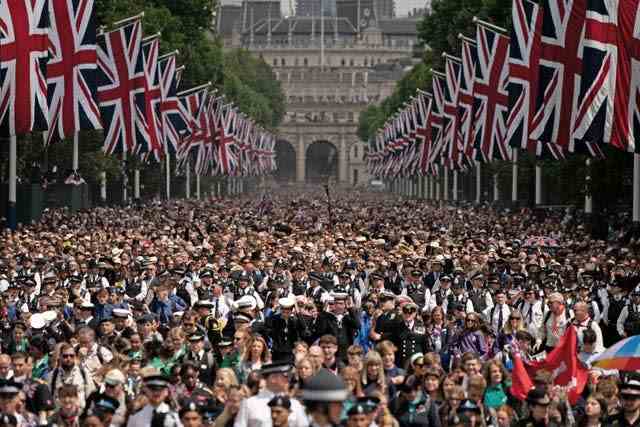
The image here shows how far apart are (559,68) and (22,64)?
10604 mm

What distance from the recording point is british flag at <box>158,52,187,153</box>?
197 ft

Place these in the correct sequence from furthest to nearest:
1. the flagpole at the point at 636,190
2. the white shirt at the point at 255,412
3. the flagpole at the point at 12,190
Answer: the flagpole at the point at 12,190, the flagpole at the point at 636,190, the white shirt at the point at 255,412

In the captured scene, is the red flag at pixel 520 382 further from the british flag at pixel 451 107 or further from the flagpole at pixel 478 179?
the flagpole at pixel 478 179

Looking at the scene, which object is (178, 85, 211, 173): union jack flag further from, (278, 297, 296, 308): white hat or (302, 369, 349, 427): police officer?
(302, 369, 349, 427): police officer

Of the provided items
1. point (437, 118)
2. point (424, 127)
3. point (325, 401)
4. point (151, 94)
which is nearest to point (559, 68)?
point (151, 94)

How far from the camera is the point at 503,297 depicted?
74.9 feet

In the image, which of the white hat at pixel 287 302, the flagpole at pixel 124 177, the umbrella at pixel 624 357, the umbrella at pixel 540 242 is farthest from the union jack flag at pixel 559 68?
the flagpole at pixel 124 177

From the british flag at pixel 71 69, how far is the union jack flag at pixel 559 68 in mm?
10272

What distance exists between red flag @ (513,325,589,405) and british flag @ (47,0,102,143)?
25.6 meters

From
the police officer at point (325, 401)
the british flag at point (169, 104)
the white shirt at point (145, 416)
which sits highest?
the british flag at point (169, 104)

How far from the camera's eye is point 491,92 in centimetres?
5244

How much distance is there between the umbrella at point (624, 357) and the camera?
1566cm

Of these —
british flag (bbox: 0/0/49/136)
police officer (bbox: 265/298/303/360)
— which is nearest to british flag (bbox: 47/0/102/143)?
british flag (bbox: 0/0/49/136)

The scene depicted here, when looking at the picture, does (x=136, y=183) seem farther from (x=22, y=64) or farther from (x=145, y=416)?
(x=145, y=416)
